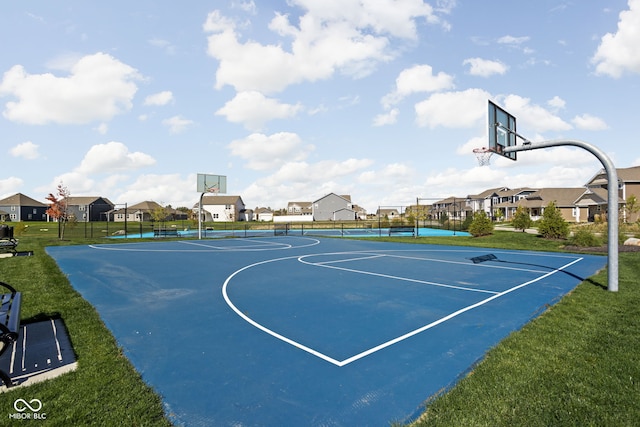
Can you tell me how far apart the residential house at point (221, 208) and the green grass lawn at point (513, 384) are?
8021 cm

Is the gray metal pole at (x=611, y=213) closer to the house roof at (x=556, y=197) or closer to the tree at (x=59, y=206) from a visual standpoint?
the tree at (x=59, y=206)

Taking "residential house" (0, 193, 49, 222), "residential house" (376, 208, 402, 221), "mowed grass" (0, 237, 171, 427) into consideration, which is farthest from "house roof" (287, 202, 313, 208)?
"mowed grass" (0, 237, 171, 427)

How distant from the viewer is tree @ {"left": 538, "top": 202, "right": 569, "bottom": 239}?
79.3 ft

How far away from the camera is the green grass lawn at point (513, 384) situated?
130 inches

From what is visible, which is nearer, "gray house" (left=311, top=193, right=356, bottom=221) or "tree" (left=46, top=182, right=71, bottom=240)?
"tree" (left=46, top=182, right=71, bottom=240)

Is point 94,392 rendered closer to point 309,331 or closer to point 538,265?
point 309,331

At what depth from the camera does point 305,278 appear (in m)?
11.1

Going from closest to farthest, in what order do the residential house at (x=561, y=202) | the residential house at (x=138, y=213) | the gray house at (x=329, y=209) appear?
the residential house at (x=561, y=202)
the gray house at (x=329, y=209)
the residential house at (x=138, y=213)

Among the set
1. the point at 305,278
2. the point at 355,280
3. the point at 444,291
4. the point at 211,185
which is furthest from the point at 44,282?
the point at 211,185

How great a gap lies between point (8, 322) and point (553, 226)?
29.4m

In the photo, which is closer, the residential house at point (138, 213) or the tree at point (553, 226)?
the tree at point (553, 226)

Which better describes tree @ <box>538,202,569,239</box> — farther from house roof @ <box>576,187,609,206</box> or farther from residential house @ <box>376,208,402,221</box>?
house roof @ <box>576,187,609,206</box>

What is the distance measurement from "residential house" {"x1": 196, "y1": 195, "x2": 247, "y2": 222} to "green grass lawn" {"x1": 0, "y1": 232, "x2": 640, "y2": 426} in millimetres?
80212

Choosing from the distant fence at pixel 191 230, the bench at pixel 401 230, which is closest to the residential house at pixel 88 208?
the distant fence at pixel 191 230
